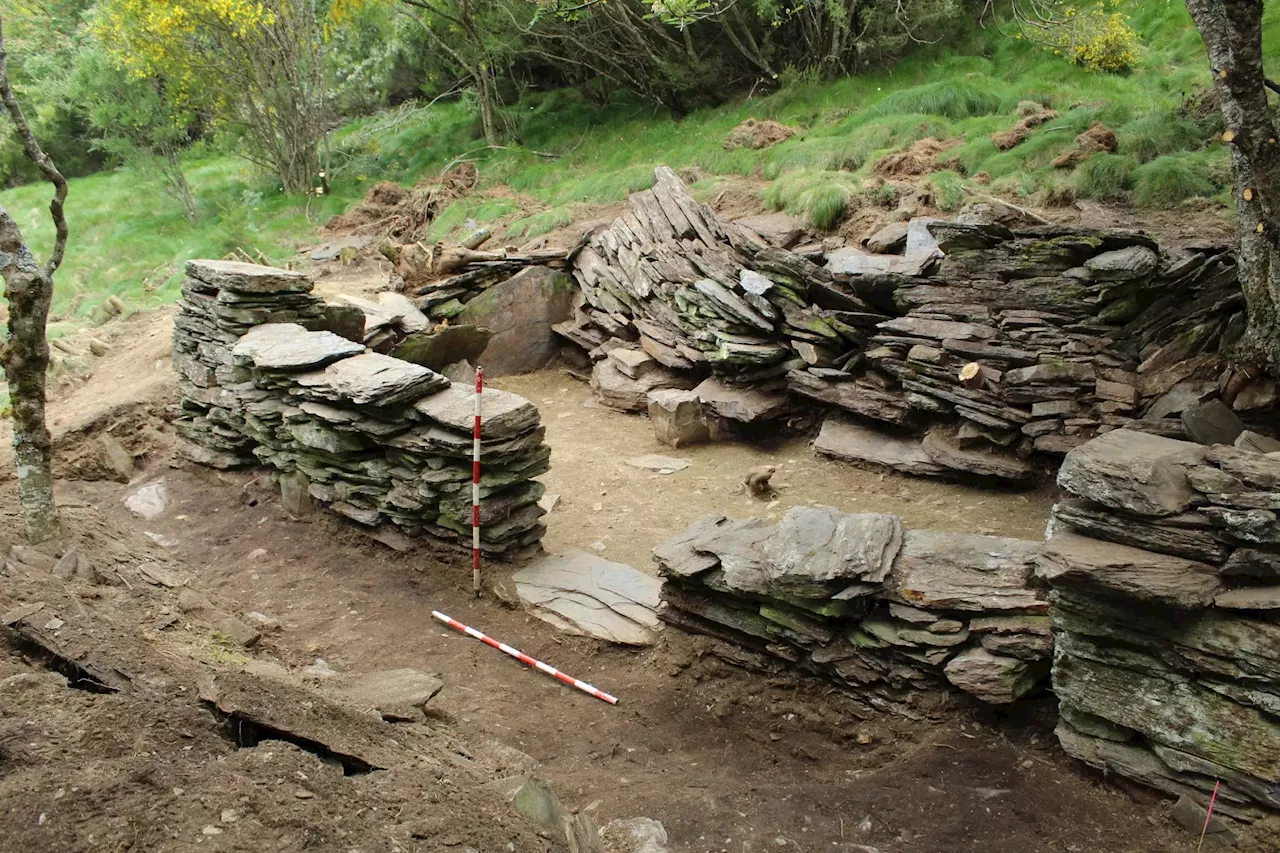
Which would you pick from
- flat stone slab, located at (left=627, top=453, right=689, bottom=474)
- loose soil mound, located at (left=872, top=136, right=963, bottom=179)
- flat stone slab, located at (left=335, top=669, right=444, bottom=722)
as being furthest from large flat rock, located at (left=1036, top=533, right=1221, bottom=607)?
loose soil mound, located at (left=872, top=136, right=963, bottom=179)

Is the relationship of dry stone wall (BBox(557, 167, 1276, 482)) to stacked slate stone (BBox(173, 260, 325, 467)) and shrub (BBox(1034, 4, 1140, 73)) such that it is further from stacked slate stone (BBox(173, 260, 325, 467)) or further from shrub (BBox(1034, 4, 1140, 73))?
stacked slate stone (BBox(173, 260, 325, 467))

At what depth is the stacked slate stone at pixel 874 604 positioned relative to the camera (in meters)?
5.35

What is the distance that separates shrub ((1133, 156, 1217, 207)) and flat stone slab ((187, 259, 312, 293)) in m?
10.4

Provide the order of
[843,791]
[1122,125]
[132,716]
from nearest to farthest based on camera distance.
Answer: [132,716] < [843,791] < [1122,125]

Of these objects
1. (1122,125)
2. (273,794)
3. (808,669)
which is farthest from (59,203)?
(1122,125)

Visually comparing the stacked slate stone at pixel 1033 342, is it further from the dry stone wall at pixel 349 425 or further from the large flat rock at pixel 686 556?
the dry stone wall at pixel 349 425

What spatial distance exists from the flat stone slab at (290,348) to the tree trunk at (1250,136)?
26.9 feet

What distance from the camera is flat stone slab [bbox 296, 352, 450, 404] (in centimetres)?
781

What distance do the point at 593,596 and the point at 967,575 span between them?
321 centimetres

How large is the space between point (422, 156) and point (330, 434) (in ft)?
52.4

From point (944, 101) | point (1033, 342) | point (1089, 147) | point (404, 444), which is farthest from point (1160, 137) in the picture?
point (404, 444)

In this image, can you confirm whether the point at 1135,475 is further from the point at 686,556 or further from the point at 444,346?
the point at 444,346

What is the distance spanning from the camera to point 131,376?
13.0 metres

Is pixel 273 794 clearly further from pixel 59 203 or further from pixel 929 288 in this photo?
pixel 929 288
